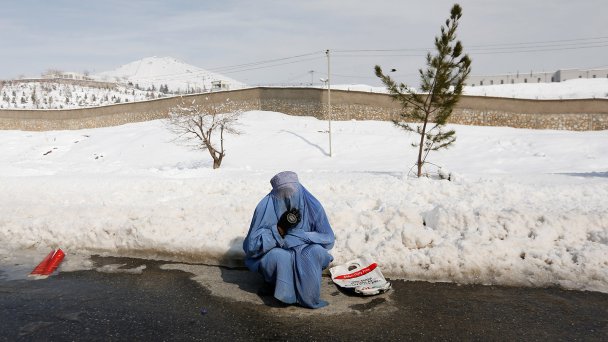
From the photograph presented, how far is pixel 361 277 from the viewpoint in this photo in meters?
5.34

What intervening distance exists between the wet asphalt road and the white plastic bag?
110 millimetres

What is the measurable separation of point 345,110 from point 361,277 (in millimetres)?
35803

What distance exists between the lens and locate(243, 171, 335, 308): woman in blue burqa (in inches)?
192

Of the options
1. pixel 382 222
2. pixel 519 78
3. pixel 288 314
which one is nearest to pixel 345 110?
pixel 382 222

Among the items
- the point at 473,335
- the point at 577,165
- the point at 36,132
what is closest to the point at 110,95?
the point at 36,132

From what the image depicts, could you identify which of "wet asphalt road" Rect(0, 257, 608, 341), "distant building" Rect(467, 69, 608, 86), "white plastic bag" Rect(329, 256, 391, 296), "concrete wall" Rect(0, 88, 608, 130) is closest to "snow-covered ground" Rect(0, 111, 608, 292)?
"wet asphalt road" Rect(0, 257, 608, 341)

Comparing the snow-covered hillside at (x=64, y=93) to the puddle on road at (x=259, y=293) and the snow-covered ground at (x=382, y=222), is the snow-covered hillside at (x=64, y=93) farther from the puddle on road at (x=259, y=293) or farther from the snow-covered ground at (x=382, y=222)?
the puddle on road at (x=259, y=293)

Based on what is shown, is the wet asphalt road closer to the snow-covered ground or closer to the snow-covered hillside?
the snow-covered ground

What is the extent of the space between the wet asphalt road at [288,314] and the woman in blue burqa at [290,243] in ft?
0.78

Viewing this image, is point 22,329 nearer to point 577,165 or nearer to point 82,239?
point 82,239

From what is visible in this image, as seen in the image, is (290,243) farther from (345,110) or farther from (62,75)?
(62,75)

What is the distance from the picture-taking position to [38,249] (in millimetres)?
7641

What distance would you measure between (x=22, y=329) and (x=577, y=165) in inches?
972

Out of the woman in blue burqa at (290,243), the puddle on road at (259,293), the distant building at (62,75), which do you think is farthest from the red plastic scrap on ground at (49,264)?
the distant building at (62,75)
